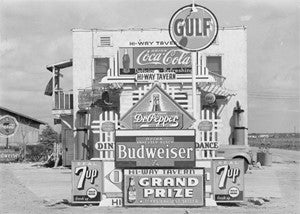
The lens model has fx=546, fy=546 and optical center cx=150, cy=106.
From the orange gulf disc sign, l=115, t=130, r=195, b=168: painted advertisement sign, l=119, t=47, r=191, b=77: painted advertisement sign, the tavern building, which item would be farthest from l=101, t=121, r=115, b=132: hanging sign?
the tavern building

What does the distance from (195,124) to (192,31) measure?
7.29 feet

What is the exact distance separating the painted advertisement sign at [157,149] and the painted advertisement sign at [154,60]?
11.3m

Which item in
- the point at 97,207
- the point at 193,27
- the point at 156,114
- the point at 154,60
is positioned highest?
the point at 154,60

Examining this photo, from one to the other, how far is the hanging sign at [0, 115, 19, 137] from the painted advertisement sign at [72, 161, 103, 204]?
30515mm

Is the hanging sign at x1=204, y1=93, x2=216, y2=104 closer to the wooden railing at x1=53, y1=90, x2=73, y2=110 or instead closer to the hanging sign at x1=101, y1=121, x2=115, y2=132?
the wooden railing at x1=53, y1=90, x2=73, y2=110

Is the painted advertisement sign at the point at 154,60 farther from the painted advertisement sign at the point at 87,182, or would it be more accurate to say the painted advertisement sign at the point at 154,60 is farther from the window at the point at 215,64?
the painted advertisement sign at the point at 87,182

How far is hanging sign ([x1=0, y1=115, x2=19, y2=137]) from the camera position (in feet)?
141

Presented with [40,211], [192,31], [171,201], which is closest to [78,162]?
[40,211]

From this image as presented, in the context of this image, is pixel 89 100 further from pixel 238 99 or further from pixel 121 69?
pixel 238 99

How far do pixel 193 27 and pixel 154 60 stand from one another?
12.3 m

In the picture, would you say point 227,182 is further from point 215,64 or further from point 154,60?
point 215,64

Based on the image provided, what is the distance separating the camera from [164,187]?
1261 cm

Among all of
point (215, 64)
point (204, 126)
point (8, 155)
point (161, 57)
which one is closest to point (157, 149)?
point (204, 126)

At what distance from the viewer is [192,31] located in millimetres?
12641
